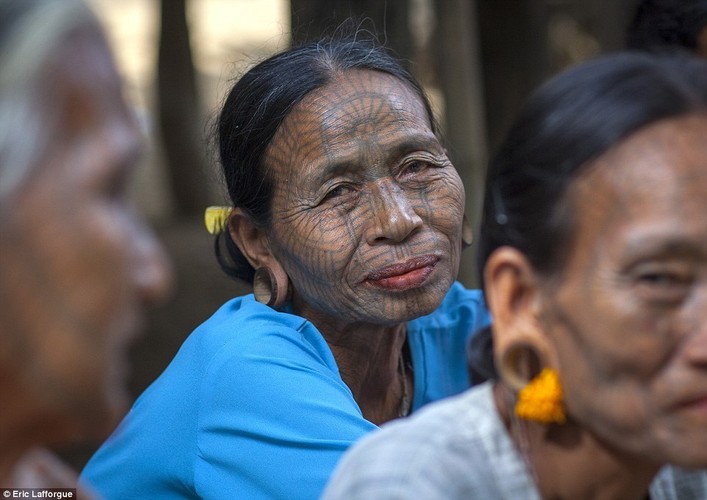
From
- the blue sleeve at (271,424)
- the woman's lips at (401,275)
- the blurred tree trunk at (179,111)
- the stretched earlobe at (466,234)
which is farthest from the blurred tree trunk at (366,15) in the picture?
the blurred tree trunk at (179,111)

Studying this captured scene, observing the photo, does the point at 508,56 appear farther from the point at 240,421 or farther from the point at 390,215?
the point at 240,421

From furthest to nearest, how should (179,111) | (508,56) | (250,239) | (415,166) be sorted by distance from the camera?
(179,111), (508,56), (250,239), (415,166)

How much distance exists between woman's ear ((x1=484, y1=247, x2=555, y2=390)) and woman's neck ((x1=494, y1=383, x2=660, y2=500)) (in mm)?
100

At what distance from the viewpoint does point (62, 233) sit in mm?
1565

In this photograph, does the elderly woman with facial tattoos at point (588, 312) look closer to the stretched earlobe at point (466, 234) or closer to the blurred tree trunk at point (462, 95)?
the stretched earlobe at point (466, 234)

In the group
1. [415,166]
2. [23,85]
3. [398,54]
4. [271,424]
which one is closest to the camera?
[23,85]

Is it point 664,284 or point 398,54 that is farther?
point 398,54

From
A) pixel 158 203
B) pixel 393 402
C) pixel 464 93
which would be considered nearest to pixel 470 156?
pixel 464 93

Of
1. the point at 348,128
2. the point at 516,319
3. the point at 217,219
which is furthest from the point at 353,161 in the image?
the point at 516,319

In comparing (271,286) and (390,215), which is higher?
(390,215)

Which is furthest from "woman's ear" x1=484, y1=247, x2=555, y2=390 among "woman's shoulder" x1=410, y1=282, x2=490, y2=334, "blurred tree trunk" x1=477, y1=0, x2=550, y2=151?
"blurred tree trunk" x1=477, y1=0, x2=550, y2=151

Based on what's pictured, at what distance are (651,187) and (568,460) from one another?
0.53m

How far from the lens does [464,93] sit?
6.01m

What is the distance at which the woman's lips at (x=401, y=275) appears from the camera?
10.3 feet
